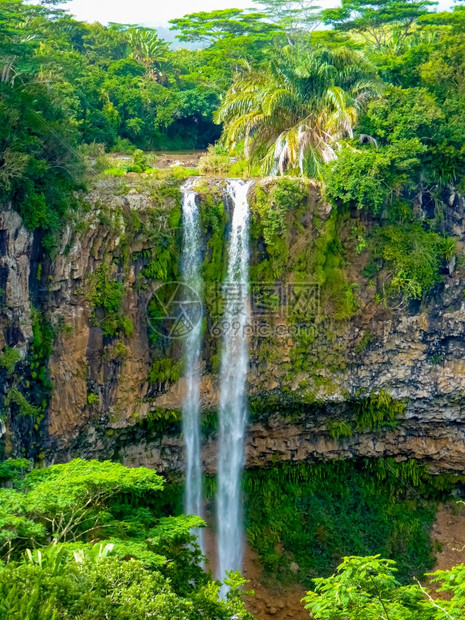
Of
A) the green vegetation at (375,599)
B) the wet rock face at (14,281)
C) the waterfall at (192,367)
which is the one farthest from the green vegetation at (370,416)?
the green vegetation at (375,599)

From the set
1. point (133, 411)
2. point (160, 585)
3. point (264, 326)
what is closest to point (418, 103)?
point (264, 326)

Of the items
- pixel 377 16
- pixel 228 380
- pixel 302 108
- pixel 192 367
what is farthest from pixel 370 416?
pixel 377 16

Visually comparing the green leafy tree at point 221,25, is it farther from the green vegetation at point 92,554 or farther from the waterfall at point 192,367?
the green vegetation at point 92,554

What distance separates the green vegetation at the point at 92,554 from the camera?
891 cm

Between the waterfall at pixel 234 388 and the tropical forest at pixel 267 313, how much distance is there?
59mm

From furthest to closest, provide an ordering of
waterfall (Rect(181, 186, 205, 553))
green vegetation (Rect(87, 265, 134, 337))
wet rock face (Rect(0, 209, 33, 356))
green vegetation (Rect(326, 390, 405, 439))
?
green vegetation (Rect(326, 390, 405, 439))
waterfall (Rect(181, 186, 205, 553))
green vegetation (Rect(87, 265, 134, 337))
wet rock face (Rect(0, 209, 33, 356))

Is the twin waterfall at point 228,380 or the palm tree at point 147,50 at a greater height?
the palm tree at point 147,50

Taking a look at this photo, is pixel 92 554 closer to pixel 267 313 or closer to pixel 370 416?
pixel 267 313

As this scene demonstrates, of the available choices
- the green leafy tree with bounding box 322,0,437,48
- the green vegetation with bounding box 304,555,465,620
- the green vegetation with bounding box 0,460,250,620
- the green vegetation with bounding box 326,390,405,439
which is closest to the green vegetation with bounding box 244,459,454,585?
the green vegetation with bounding box 326,390,405,439

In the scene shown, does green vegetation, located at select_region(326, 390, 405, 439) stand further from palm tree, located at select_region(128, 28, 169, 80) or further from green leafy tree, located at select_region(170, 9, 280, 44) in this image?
green leafy tree, located at select_region(170, 9, 280, 44)

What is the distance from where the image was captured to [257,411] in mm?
20766

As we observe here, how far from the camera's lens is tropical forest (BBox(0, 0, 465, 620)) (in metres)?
17.6

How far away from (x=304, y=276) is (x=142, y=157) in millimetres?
6573

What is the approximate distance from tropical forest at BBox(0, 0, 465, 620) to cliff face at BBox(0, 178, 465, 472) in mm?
56
